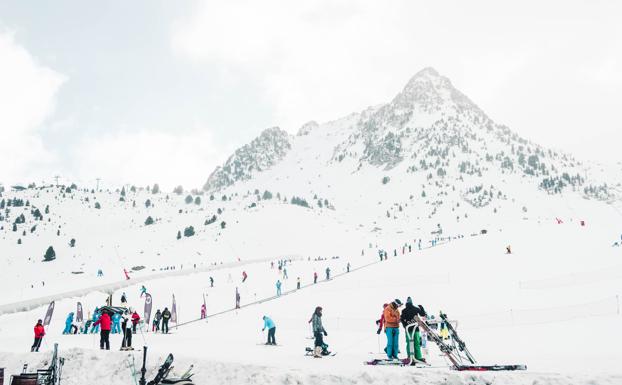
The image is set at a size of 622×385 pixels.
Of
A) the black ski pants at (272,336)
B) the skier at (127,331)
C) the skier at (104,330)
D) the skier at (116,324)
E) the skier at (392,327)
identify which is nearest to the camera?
the skier at (392,327)

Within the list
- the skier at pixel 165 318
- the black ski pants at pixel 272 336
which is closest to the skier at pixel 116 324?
the skier at pixel 165 318

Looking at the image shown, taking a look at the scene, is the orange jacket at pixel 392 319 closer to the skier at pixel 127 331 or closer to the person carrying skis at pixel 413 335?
the person carrying skis at pixel 413 335

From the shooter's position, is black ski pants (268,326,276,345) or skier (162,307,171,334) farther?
skier (162,307,171,334)

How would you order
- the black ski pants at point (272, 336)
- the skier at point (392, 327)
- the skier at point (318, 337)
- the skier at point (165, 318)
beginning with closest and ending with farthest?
the skier at point (392, 327)
the skier at point (318, 337)
the black ski pants at point (272, 336)
the skier at point (165, 318)

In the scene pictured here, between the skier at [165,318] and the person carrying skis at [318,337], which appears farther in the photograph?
the skier at [165,318]

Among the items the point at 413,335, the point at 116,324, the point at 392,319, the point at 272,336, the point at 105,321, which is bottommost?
the point at 272,336

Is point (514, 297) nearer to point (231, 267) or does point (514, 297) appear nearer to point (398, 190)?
point (231, 267)

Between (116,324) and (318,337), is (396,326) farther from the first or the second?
(116,324)

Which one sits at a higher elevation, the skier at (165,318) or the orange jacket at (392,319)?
the orange jacket at (392,319)

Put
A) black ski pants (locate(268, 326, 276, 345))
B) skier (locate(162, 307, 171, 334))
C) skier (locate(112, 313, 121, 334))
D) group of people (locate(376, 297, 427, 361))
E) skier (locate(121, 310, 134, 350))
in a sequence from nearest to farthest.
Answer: group of people (locate(376, 297, 427, 361))
skier (locate(121, 310, 134, 350))
black ski pants (locate(268, 326, 276, 345))
skier (locate(162, 307, 171, 334))
skier (locate(112, 313, 121, 334))

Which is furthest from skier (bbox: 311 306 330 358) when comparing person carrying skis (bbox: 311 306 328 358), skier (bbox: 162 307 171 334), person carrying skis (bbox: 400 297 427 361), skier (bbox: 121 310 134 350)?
skier (bbox: 162 307 171 334)

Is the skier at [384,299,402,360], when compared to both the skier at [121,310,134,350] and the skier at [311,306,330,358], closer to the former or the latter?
the skier at [311,306,330,358]

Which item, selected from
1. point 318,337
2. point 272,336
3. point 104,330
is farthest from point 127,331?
point 318,337

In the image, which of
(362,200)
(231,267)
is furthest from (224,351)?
(362,200)
